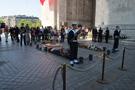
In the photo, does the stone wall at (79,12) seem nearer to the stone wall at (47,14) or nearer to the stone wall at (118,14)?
the stone wall at (47,14)

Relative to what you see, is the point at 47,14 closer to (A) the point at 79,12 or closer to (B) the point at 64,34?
(A) the point at 79,12

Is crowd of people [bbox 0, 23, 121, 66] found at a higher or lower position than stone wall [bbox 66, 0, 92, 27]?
lower

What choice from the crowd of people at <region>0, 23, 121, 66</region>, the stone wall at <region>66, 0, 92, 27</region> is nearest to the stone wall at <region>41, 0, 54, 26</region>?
the stone wall at <region>66, 0, 92, 27</region>

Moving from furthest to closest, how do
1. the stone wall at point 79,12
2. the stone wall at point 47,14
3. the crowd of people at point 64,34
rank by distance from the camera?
the stone wall at point 79,12 → the stone wall at point 47,14 → the crowd of people at point 64,34

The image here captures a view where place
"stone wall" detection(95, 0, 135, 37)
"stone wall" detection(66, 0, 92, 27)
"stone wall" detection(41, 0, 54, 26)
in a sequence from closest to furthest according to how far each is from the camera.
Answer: "stone wall" detection(95, 0, 135, 37)
"stone wall" detection(41, 0, 54, 26)
"stone wall" detection(66, 0, 92, 27)

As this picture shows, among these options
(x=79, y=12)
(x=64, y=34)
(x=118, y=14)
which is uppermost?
(x=79, y=12)

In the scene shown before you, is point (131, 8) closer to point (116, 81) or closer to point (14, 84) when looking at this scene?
point (116, 81)

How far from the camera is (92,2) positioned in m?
30.0

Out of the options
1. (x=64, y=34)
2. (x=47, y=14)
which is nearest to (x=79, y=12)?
(x=47, y=14)

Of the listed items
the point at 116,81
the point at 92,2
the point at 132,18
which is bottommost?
the point at 116,81

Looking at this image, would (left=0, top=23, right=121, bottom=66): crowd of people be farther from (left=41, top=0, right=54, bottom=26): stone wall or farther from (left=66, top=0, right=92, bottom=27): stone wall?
(left=66, top=0, right=92, bottom=27): stone wall

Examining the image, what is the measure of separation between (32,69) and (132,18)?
14239 mm

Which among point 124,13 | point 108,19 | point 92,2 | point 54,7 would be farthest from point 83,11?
point 124,13

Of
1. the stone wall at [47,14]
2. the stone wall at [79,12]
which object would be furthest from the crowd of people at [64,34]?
the stone wall at [79,12]
